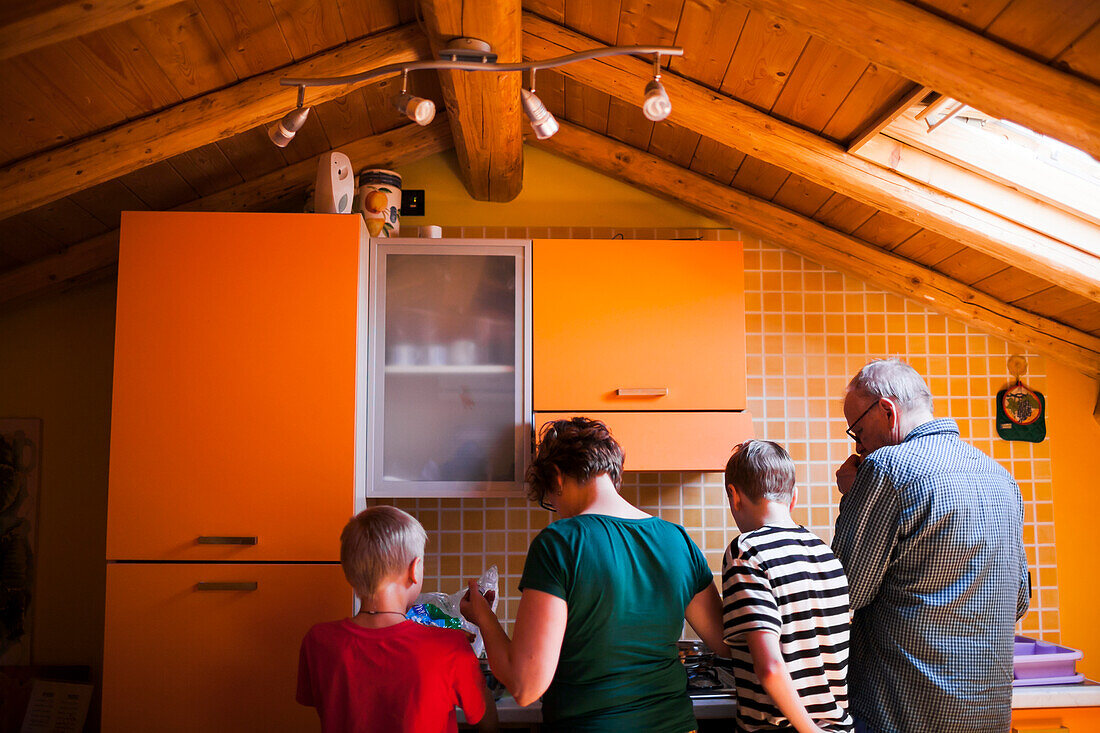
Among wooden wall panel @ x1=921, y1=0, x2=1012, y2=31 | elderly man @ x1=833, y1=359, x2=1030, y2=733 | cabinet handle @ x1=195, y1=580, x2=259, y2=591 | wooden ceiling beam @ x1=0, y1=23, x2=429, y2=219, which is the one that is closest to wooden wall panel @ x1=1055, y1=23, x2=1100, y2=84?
wooden wall panel @ x1=921, y1=0, x2=1012, y2=31

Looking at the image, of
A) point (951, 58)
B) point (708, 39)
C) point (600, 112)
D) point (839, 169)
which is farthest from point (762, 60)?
point (600, 112)

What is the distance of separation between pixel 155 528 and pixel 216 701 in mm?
500

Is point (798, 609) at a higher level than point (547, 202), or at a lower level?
lower

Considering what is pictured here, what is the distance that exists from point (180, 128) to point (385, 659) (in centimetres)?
154

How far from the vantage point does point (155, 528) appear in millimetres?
2299

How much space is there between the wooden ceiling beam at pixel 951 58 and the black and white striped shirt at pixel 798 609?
952mm

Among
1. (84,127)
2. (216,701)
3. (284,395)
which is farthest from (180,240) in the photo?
(216,701)

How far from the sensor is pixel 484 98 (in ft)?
7.27

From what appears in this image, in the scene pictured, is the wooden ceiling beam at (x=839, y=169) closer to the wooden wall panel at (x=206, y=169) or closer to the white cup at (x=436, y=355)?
the white cup at (x=436, y=355)

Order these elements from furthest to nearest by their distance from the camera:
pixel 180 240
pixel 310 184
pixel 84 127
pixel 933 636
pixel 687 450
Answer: pixel 310 184, pixel 687 450, pixel 180 240, pixel 84 127, pixel 933 636

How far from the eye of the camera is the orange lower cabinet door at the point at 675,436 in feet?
8.40

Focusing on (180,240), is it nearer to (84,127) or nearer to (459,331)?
(84,127)

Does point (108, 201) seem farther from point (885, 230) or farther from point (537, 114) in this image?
point (885, 230)

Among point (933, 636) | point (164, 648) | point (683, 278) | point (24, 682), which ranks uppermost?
point (683, 278)
